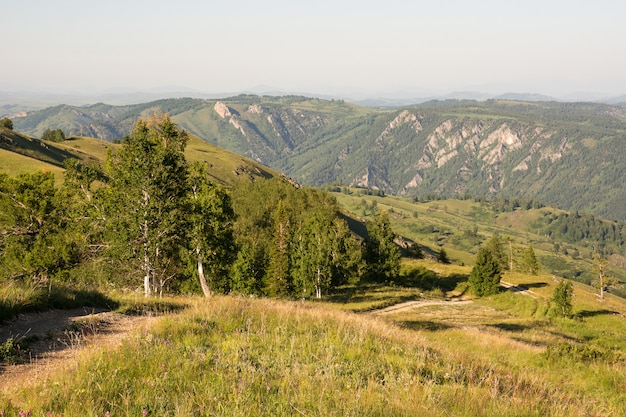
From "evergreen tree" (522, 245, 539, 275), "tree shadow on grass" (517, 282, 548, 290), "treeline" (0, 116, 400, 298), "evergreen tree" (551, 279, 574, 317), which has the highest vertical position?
"treeline" (0, 116, 400, 298)

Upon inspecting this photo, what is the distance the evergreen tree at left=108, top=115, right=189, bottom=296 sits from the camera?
31.0m

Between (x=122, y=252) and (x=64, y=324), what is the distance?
1962 centimetres

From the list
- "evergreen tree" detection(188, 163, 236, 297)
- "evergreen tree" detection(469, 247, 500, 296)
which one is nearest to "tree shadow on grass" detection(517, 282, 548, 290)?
"evergreen tree" detection(469, 247, 500, 296)

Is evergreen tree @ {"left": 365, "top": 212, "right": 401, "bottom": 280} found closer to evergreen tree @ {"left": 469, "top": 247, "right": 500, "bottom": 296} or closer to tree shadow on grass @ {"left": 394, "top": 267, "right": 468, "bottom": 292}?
tree shadow on grass @ {"left": 394, "top": 267, "right": 468, "bottom": 292}

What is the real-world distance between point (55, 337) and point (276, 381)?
717 cm

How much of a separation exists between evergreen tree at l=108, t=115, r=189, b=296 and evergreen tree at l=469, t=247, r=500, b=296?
62.3 m

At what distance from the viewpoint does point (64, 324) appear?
12.1 metres

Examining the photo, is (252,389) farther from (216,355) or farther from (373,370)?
(373,370)

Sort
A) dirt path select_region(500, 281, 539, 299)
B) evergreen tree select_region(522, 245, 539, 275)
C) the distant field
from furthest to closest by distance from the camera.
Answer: evergreen tree select_region(522, 245, 539, 275) → the distant field → dirt path select_region(500, 281, 539, 299)

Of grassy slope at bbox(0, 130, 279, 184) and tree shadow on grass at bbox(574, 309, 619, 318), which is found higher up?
grassy slope at bbox(0, 130, 279, 184)

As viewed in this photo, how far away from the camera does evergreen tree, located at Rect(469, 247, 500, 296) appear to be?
249 feet

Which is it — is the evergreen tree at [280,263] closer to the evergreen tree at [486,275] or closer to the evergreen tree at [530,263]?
the evergreen tree at [486,275]

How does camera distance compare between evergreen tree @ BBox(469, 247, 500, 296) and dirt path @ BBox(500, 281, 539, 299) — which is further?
evergreen tree @ BBox(469, 247, 500, 296)

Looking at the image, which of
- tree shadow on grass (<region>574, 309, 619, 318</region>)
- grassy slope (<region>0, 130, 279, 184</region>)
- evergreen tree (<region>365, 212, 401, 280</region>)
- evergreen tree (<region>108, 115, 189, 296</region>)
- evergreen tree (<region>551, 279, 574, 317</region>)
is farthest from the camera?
grassy slope (<region>0, 130, 279, 184</region>)
